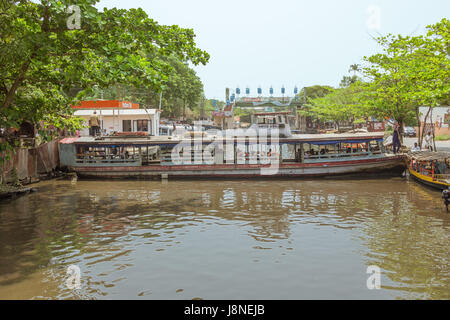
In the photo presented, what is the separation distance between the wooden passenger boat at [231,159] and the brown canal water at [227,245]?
394 centimetres

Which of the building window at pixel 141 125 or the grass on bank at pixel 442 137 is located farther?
the grass on bank at pixel 442 137

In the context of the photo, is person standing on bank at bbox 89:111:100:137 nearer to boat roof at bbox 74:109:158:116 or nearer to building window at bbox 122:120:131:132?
boat roof at bbox 74:109:158:116

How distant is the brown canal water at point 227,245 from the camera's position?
6.38 m

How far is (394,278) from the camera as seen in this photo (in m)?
6.66

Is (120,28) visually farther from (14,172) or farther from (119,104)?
(119,104)

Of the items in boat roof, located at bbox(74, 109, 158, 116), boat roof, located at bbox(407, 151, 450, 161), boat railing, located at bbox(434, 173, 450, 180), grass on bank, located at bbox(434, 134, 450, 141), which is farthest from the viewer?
grass on bank, located at bbox(434, 134, 450, 141)

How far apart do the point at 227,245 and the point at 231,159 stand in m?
11.1

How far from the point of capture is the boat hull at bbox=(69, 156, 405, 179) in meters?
18.9

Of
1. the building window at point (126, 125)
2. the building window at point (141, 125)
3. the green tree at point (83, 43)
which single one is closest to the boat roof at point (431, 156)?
the green tree at point (83, 43)

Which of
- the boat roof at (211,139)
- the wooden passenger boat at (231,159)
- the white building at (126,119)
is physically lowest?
the wooden passenger boat at (231,159)

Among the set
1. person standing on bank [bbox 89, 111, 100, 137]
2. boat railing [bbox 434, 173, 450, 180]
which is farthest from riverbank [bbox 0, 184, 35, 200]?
boat railing [bbox 434, 173, 450, 180]

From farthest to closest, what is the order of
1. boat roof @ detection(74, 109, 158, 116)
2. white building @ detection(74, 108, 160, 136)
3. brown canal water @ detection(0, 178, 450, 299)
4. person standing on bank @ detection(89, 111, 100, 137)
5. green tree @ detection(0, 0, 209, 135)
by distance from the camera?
white building @ detection(74, 108, 160, 136) < boat roof @ detection(74, 109, 158, 116) < person standing on bank @ detection(89, 111, 100, 137) < green tree @ detection(0, 0, 209, 135) < brown canal water @ detection(0, 178, 450, 299)

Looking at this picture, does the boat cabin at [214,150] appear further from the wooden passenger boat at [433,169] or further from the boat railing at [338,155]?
the wooden passenger boat at [433,169]
